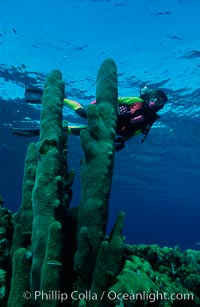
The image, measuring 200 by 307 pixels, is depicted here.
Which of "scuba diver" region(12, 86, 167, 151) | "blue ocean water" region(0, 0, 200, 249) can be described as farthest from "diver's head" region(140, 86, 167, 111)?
"blue ocean water" region(0, 0, 200, 249)

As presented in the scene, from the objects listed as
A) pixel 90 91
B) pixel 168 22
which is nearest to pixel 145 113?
pixel 168 22

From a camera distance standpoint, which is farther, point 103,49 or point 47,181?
point 103,49

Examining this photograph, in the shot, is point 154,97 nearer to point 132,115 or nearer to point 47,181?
point 132,115

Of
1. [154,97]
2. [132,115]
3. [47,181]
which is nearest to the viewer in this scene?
[47,181]

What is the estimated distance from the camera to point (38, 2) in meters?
11.0

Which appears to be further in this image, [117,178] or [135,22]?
[117,178]

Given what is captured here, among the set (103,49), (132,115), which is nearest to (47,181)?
(132,115)

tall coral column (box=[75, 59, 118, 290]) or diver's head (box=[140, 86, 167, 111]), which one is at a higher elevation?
diver's head (box=[140, 86, 167, 111])

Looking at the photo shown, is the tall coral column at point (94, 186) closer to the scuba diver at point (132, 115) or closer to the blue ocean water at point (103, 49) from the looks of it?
the scuba diver at point (132, 115)

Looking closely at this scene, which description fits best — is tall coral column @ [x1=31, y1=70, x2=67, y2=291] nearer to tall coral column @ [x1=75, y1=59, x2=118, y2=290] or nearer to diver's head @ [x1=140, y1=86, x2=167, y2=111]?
tall coral column @ [x1=75, y1=59, x2=118, y2=290]

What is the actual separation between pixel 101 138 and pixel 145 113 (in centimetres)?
223

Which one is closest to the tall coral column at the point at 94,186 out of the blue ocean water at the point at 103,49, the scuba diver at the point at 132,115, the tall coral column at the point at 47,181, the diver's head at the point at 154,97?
the tall coral column at the point at 47,181

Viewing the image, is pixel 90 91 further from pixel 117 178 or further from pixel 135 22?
pixel 117 178

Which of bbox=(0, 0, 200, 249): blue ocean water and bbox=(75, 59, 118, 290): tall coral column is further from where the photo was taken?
bbox=(0, 0, 200, 249): blue ocean water
